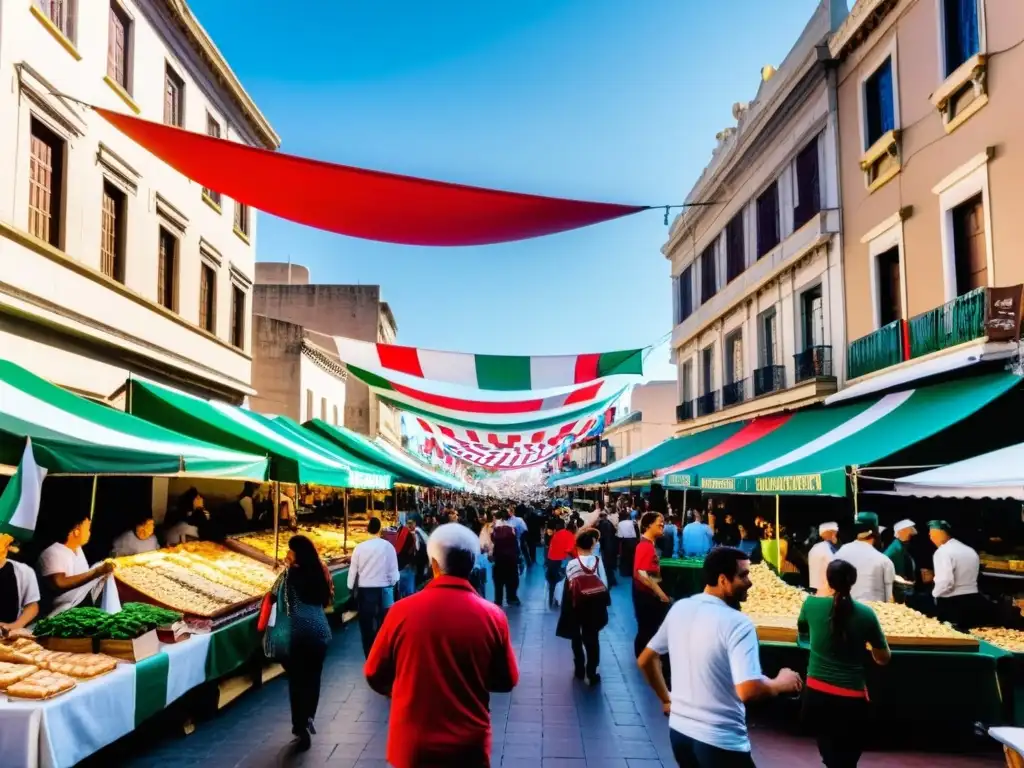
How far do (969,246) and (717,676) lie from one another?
1111 cm

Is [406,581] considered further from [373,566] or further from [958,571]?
[958,571]

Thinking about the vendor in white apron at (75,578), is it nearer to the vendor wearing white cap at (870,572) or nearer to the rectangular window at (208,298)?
the vendor wearing white cap at (870,572)

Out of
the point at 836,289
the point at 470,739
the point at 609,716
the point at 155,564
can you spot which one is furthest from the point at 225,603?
the point at 836,289

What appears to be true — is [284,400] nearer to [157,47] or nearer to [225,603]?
[157,47]

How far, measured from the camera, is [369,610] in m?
9.43

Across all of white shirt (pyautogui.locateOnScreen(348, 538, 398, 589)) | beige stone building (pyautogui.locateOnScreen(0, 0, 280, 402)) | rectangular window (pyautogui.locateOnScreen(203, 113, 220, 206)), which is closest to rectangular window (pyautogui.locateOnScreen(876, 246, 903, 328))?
white shirt (pyautogui.locateOnScreen(348, 538, 398, 589))

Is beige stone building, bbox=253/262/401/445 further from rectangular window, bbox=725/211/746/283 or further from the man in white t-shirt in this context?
the man in white t-shirt

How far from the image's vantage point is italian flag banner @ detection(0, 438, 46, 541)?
192 inches

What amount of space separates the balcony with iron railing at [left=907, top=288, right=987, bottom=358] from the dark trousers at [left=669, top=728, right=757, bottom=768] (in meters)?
9.30

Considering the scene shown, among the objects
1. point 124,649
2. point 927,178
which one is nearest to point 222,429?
point 124,649

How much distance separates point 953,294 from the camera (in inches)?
495

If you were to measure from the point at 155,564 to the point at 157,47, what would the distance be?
9.76 meters

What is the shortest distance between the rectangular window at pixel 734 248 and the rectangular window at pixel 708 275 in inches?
57.9

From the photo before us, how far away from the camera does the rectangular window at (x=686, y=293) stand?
93.1 feet
